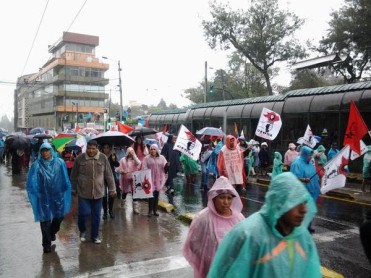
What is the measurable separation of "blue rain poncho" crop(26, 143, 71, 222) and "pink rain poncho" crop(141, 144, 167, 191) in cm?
266

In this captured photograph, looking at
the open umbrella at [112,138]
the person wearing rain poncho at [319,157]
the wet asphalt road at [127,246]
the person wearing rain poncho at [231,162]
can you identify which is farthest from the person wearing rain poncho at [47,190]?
the person wearing rain poncho at [319,157]

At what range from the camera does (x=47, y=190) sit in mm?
6227

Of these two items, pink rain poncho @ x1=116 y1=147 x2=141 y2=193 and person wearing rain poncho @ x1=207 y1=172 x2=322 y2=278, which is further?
pink rain poncho @ x1=116 y1=147 x2=141 y2=193

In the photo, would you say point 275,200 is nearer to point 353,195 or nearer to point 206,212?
point 206,212

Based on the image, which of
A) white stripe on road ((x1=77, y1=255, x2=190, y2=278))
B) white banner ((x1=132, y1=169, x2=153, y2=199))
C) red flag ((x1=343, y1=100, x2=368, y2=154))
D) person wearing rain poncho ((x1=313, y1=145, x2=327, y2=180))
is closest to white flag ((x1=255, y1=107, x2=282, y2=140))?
Result: person wearing rain poncho ((x1=313, y1=145, x2=327, y2=180))

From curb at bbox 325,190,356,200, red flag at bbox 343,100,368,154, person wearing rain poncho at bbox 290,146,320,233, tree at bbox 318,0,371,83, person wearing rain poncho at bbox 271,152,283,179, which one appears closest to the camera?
person wearing rain poncho at bbox 290,146,320,233

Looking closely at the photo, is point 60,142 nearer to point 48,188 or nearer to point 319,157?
point 48,188

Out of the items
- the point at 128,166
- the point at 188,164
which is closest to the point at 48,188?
the point at 128,166

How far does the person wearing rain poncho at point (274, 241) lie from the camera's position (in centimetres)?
226

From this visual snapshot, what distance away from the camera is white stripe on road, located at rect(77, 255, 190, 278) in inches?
207

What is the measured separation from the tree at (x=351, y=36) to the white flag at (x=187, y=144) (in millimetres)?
14325

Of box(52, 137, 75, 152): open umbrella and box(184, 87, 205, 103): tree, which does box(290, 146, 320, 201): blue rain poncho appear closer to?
box(52, 137, 75, 152): open umbrella

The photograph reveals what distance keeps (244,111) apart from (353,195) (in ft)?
33.5

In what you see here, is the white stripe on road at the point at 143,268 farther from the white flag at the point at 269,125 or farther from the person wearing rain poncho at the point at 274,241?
the white flag at the point at 269,125
